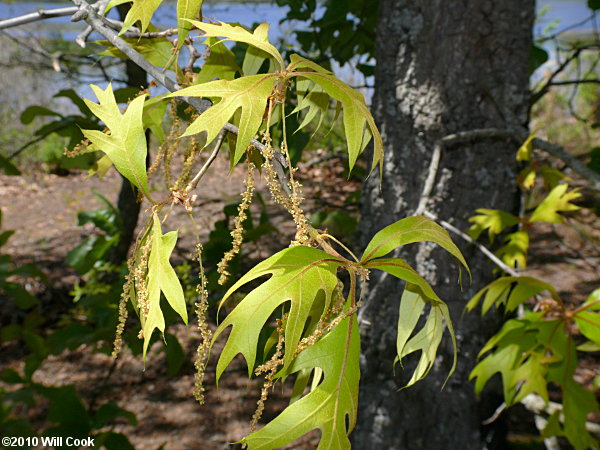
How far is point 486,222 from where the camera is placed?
4.60ft

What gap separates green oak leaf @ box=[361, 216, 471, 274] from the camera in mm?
517

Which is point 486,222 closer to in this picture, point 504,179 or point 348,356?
point 504,179

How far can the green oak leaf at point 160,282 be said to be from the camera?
460 millimetres

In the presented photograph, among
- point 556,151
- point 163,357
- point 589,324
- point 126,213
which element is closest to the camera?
point 589,324

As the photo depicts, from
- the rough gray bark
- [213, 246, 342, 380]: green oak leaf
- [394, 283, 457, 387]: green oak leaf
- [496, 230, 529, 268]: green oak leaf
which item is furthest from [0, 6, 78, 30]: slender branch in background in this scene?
[496, 230, 529, 268]: green oak leaf

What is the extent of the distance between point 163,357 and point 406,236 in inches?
102

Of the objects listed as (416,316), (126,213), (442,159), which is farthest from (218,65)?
(126,213)

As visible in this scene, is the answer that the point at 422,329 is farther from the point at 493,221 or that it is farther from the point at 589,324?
the point at 493,221

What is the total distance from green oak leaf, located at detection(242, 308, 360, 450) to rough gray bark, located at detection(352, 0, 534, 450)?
0.94 meters

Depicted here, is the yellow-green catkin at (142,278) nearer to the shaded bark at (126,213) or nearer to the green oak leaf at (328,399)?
the green oak leaf at (328,399)

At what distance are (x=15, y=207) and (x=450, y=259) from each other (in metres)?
4.40

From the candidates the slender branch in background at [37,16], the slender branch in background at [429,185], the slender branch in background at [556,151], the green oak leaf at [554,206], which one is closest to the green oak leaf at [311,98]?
the slender branch in background at [37,16]

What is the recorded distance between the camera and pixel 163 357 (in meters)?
2.84

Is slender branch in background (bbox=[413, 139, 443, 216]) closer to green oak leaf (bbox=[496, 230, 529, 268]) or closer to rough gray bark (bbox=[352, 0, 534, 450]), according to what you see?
rough gray bark (bbox=[352, 0, 534, 450])
